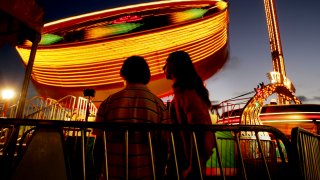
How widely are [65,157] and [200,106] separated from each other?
1280mm

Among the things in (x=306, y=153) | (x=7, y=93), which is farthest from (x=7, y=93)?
(x=306, y=153)

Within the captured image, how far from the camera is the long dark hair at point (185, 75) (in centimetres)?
249

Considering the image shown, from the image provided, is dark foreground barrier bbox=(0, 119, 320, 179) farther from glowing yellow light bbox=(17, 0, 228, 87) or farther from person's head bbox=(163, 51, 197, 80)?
glowing yellow light bbox=(17, 0, 228, 87)

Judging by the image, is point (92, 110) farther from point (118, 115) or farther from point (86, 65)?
point (118, 115)

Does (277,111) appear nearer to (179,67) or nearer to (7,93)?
(179,67)

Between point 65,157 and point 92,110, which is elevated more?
point 92,110

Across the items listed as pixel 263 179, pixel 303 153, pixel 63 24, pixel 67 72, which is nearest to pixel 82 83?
pixel 67 72

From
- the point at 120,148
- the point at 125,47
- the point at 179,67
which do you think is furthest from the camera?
the point at 125,47

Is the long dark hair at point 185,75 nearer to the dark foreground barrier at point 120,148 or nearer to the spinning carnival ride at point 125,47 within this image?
the dark foreground barrier at point 120,148

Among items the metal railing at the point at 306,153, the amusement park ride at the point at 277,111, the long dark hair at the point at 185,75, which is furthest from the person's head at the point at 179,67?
the amusement park ride at the point at 277,111

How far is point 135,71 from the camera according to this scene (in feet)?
8.09

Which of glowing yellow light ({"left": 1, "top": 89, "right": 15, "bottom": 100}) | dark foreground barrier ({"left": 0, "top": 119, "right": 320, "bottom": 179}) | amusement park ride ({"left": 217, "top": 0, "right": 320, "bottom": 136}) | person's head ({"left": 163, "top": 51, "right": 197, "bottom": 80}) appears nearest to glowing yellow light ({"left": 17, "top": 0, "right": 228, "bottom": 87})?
glowing yellow light ({"left": 1, "top": 89, "right": 15, "bottom": 100})

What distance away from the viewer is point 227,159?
6355 millimetres

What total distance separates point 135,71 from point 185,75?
1.66 ft
